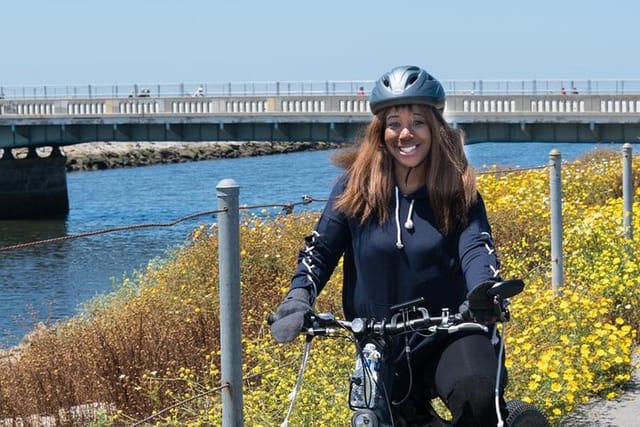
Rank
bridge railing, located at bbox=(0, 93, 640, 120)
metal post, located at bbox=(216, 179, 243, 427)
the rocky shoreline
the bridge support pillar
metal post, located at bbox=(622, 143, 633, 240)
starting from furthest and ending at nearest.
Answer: the rocky shoreline
the bridge support pillar
bridge railing, located at bbox=(0, 93, 640, 120)
metal post, located at bbox=(622, 143, 633, 240)
metal post, located at bbox=(216, 179, 243, 427)

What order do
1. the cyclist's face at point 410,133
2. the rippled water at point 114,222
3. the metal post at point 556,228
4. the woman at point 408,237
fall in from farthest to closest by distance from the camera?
the rippled water at point 114,222 < the metal post at point 556,228 < the cyclist's face at point 410,133 < the woman at point 408,237

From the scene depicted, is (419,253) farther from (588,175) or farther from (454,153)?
(588,175)

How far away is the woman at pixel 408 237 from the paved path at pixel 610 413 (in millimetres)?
2835

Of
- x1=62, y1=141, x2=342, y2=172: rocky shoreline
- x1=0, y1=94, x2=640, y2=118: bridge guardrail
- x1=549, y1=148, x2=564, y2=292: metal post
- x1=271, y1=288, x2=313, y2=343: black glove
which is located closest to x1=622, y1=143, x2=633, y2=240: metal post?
x1=549, y1=148, x2=564, y2=292: metal post

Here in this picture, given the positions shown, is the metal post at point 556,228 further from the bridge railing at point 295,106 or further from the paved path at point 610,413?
the bridge railing at point 295,106

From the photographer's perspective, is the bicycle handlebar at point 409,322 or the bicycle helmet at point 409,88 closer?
the bicycle handlebar at point 409,322

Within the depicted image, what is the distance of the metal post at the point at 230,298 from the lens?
16.0 ft

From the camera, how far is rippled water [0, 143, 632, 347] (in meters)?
24.9

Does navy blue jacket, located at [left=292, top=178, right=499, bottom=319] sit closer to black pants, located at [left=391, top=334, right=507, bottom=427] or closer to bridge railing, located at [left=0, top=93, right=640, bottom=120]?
black pants, located at [left=391, top=334, right=507, bottom=427]

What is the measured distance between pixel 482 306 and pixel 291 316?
1.94ft

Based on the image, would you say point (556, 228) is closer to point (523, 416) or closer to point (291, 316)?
point (523, 416)

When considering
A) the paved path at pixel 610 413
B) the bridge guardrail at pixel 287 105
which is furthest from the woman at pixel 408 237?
the bridge guardrail at pixel 287 105

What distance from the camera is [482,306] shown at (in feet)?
11.7

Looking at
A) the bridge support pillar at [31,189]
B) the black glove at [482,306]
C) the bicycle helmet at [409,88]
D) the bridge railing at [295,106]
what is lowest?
the bridge support pillar at [31,189]
